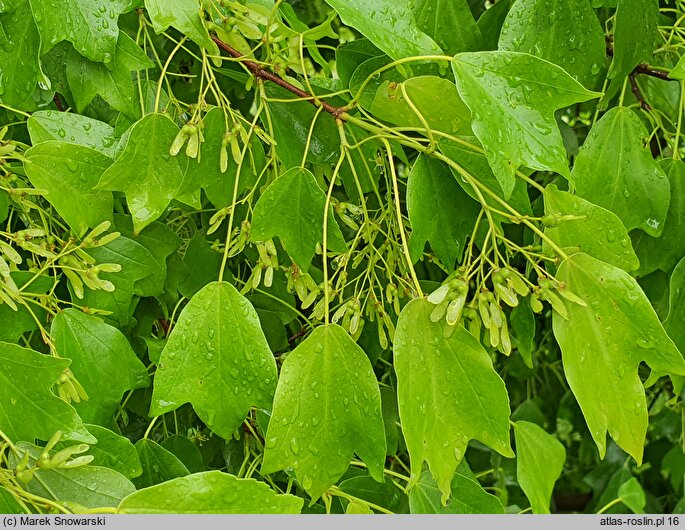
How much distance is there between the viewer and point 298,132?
0.70 metres

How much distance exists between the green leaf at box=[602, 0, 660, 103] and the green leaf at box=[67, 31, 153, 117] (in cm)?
44

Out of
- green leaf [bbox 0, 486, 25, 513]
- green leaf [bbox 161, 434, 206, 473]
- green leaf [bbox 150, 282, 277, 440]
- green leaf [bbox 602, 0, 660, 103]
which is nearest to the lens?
green leaf [bbox 0, 486, 25, 513]

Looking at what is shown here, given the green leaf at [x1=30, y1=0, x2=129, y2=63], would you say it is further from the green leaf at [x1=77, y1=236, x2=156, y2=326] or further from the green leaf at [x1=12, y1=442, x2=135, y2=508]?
the green leaf at [x1=12, y1=442, x2=135, y2=508]

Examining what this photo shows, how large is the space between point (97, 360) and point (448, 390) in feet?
1.10

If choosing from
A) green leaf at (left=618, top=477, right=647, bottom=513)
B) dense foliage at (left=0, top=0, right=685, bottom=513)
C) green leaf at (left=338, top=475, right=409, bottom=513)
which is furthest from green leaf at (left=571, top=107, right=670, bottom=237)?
green leaf at (left=338, top=475, right=409, bottom=513)

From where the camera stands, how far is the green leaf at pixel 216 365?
0.61m

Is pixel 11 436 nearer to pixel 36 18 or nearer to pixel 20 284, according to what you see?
pixel 20 284

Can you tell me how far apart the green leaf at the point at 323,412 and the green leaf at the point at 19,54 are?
1.14 feet

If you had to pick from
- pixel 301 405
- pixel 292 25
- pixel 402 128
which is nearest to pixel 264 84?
pixel 292 25

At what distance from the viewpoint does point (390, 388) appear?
920 millimetres

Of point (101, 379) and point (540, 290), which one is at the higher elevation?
point (540, 290)

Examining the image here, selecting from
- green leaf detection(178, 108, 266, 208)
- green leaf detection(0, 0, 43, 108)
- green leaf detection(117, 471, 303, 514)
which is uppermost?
green leaf detection(0, 0, 43, 108)

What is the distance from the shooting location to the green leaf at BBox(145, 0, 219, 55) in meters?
0.58

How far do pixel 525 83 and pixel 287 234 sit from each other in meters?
0.22
